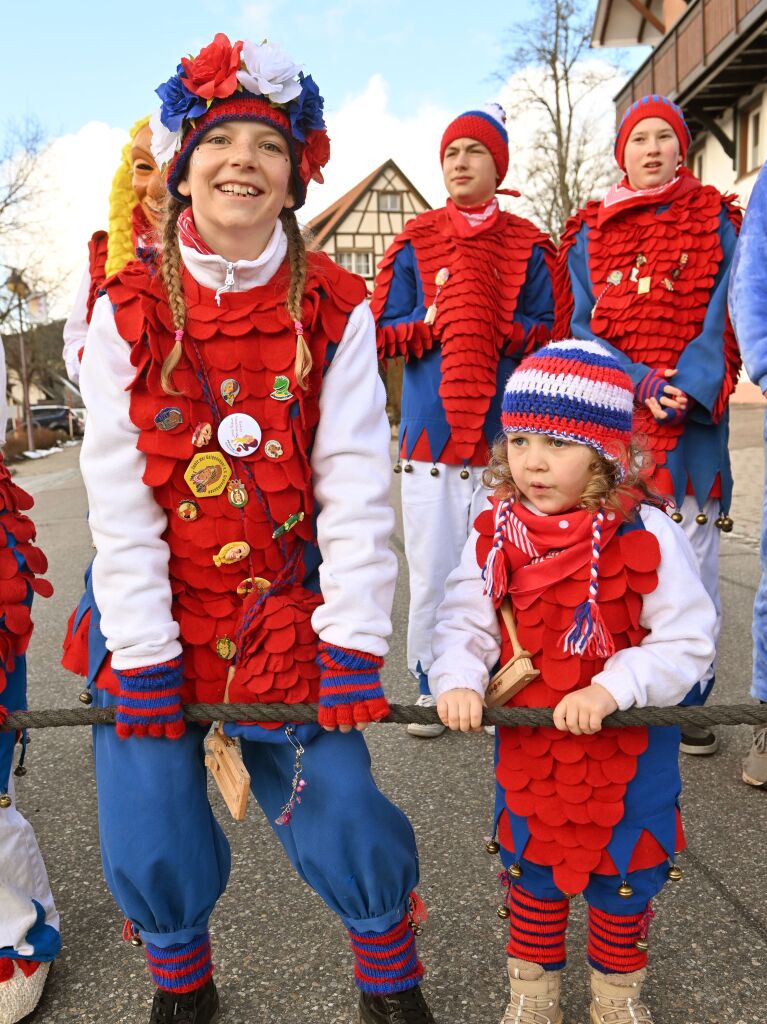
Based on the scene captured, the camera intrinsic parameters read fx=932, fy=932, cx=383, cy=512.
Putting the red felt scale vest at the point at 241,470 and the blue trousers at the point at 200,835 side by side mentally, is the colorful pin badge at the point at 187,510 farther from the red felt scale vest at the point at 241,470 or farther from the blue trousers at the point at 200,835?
the blue trousers at the point at 200,835

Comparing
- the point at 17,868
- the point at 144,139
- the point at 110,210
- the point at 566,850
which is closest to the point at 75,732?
the point at 17,868

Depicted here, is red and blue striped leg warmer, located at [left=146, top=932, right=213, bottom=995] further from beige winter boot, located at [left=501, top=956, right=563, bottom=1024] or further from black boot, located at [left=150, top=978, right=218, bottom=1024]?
beige winter boot, located at [left=501, top=956, right=563, bottom=1024]

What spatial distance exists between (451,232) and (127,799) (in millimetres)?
2249

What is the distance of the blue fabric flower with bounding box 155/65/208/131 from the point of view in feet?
5.53

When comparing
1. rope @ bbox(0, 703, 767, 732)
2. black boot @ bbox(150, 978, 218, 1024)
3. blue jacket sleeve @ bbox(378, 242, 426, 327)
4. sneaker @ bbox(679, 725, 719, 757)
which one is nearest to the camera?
rope @ bbox(0, 703, 767, 732)

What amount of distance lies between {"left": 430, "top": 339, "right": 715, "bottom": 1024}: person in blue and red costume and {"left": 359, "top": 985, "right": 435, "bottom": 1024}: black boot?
0.17m

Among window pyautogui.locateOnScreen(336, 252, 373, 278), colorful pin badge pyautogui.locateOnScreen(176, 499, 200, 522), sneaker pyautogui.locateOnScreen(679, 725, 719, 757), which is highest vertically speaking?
window pyautogui.locateOnScreen(336, 252, 373, 278)

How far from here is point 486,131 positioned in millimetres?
3180

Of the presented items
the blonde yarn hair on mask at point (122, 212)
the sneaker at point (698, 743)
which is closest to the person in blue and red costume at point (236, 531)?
the blonde yarn hair on mask at point (122, 212)

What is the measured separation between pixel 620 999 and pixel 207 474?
1.26 m

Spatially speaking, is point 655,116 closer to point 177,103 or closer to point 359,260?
point 177,103

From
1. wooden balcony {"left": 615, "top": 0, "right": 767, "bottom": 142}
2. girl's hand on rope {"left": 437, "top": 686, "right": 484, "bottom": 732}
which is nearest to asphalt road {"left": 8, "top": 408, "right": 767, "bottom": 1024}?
girl's hand on rope {"left": 437, "top": 686, "right": 484, "bottom": 732}

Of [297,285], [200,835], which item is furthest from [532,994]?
[297,285]

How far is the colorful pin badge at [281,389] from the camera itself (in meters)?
1.72
